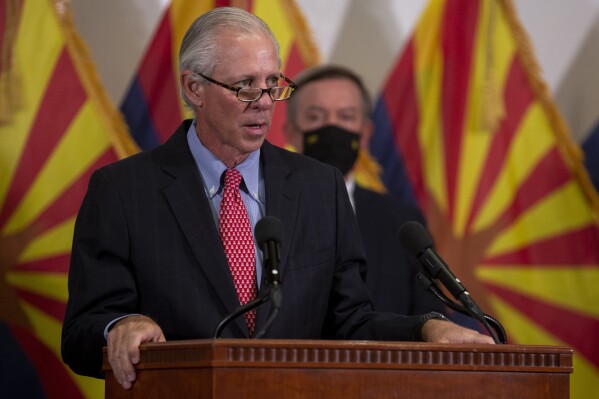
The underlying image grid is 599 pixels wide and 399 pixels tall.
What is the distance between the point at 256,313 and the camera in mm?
2596

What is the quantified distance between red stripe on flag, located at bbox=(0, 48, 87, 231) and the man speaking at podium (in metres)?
1.29

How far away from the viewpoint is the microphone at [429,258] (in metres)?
2.38

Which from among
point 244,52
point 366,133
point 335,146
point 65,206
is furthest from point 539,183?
point 244,52

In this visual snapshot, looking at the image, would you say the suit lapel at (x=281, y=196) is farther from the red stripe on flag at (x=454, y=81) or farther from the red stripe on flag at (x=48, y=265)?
the red stripe on flag at (x=454, y=81)

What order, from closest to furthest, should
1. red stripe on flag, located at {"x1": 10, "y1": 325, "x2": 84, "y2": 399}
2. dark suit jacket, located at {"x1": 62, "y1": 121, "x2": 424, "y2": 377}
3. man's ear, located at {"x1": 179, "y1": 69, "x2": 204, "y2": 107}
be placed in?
dark suit jacket, located at {"x1": 62, "y1": 121, "x2": 424, "y2": 377}, man's ear, located at {"x1": 179, "y1": 69, "x2": 204, "y2": 107}, red stripe on flag, located at {"x1": 10, "y1": 325, "x2": 84, "y2": 399}

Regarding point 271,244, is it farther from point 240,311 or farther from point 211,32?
point 211,32

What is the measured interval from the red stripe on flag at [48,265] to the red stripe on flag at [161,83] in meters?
0.62

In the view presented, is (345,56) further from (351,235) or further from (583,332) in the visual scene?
(351,235)

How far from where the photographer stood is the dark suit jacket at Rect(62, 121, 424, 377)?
2559 mm

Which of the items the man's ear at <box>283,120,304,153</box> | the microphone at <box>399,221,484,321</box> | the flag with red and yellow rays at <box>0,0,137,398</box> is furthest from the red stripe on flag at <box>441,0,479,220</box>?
the microphone at <box>399,221,484,321</box>

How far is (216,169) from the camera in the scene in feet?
9.08

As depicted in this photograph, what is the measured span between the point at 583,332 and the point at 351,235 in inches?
83.0

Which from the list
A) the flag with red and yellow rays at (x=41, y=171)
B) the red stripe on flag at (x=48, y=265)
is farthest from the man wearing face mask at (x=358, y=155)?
the red stripe on flag at (x=48, y=265)

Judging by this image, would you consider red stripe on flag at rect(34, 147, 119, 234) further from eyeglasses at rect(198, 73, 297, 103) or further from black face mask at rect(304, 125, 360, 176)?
eyeglasses at rect(198, 73, 297, 103)
